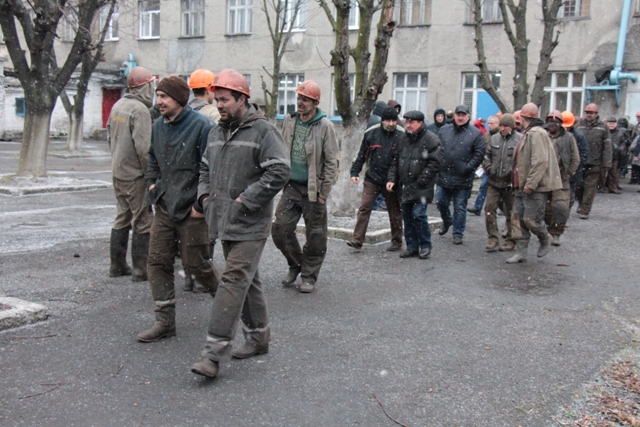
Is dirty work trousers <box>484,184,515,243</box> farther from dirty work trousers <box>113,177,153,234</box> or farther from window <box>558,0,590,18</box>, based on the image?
window <box>558,0,590,18</box>

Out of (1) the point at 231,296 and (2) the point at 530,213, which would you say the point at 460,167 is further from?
(1) the point at 231,296

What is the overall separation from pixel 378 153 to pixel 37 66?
337 inches

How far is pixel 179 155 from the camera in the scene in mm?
4922

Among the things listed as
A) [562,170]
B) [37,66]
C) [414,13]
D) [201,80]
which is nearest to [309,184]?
[201,80]

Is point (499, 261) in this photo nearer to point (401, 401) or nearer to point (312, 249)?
point (312, 249)

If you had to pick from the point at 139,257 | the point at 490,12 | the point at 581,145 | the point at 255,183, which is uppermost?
the point at 490,12

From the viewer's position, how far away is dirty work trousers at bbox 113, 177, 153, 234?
6.29 m

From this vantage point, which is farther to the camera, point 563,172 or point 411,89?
point 411,89

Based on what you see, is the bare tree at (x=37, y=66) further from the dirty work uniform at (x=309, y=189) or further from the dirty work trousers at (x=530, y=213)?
the dirty work trousers at (x=530, y=213)

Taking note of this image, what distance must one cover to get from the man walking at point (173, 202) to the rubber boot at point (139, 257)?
151 centimetres

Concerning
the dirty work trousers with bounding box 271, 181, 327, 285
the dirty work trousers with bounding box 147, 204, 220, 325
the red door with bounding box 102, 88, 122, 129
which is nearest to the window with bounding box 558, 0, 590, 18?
the dirty work trousers with bounding box 271, 181, 327, 285

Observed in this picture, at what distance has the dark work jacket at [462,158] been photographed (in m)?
9.11

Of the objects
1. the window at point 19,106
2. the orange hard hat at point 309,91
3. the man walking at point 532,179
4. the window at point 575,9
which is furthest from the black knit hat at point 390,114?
the window at point 19,106

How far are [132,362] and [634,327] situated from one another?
13.3 ft
